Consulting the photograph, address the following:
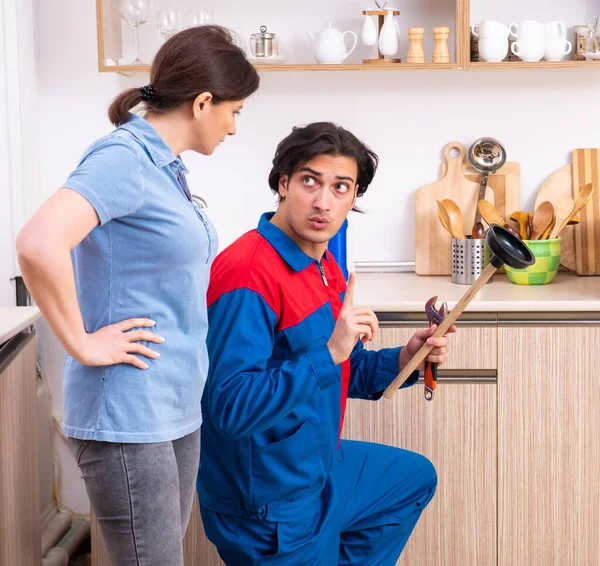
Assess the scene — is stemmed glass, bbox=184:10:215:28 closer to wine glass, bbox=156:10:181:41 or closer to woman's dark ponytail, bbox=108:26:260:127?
wine glass, bbox=156:10:181:41

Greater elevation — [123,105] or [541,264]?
[123,105]

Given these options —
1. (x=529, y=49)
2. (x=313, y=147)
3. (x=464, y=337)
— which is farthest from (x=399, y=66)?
(x=313, y=147)

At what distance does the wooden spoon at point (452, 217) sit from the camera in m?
2.89

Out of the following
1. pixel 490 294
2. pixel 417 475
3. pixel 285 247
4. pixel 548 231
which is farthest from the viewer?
pixel 548 231

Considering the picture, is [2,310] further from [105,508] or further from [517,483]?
[517,483]

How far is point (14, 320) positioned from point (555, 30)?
189 cm

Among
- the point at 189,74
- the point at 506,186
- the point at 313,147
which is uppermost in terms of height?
the point at 189,74

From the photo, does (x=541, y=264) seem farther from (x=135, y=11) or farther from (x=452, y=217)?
(x=135, y=11)

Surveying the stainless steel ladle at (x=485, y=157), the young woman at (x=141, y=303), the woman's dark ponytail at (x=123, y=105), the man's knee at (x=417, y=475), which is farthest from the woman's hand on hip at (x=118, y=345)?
the stainless steel ladle at (x=485, y=157)

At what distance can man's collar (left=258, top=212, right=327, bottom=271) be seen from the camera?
5.92 feet

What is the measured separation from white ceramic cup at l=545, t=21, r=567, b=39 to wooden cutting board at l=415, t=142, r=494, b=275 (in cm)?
46

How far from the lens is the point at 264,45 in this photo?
9.25ft

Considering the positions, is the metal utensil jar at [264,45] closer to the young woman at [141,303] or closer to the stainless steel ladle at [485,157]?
the stainless steel ladle at [485,157]

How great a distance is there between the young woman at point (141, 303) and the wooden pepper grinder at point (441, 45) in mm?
1445
